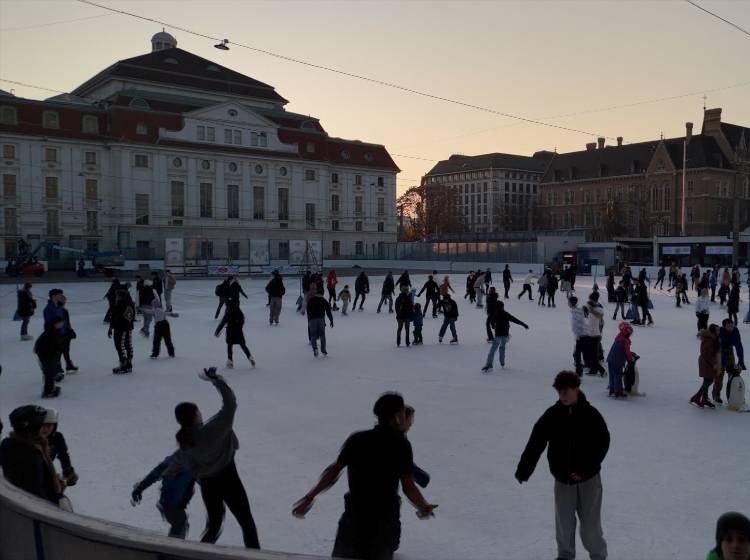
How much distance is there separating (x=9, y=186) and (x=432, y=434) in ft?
187

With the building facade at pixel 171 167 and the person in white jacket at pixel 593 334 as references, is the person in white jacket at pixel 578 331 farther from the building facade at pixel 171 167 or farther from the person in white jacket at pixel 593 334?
the building facade at pixel 171 167

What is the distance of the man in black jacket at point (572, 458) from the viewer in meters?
4.17

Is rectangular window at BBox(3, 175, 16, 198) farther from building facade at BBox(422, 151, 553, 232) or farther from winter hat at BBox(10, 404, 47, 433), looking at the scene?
building facade at BBox(422, 151, 553, 232)

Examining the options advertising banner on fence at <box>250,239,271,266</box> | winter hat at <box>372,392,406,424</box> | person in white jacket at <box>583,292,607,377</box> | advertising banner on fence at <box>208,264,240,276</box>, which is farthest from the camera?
advertising banner on fence at <box>250,239,271,266</box>

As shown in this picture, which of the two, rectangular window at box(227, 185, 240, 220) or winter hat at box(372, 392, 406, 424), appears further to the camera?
rectangular window at box(227, 185, 240, 220)

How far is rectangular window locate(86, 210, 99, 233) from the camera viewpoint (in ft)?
187

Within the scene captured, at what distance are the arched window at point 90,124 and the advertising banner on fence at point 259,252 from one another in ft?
76.6

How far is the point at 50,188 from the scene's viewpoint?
5538cm

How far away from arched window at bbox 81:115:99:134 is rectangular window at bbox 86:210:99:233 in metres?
7.50

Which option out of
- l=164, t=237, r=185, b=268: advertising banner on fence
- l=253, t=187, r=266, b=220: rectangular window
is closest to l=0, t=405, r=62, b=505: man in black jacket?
l=164, t=237, r=185, b=268: advertising banner on fence

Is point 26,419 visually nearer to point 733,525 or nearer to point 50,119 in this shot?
point 733,525

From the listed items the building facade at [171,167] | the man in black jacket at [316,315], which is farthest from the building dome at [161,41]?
the man in black jacket at [316,315]

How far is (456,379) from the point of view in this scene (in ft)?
37.3

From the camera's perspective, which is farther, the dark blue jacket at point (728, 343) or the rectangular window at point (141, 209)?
the rectangular window at point (141, 209)
